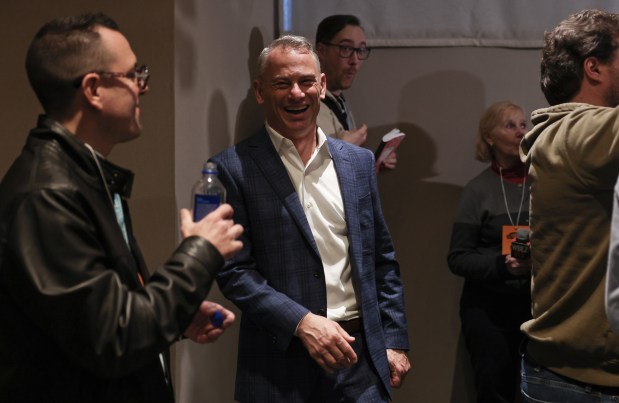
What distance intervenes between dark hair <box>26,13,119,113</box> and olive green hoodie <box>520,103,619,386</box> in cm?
115

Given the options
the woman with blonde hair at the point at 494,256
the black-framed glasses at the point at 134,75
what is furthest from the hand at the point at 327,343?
the woman with blonde hair at the point at 494,256

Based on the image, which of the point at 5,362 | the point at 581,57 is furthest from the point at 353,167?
the point at 5,362

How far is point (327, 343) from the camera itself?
2588mm

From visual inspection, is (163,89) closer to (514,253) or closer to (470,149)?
(514,253)

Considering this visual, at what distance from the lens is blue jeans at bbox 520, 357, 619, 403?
7.16 feet

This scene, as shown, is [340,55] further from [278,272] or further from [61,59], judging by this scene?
[61,59]

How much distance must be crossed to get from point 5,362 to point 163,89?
5.24 ft

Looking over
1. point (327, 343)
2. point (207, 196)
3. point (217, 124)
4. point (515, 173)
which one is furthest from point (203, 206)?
point (515, 173)

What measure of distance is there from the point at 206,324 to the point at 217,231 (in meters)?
0.35

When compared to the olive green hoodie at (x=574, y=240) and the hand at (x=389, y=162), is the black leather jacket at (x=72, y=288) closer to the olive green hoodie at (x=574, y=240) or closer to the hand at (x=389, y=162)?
the olive green hoodie at (x=574, y=240)

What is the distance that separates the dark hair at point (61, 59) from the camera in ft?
5.80

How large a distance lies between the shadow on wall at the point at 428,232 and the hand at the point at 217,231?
288cm

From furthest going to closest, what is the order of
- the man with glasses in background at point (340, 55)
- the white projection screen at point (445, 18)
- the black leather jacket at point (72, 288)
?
the white projection screen at point (445, 18), the man with glasses in background at point (340, 55), the black leather jacket at point (72, 288)

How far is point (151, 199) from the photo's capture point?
3.09 metres
